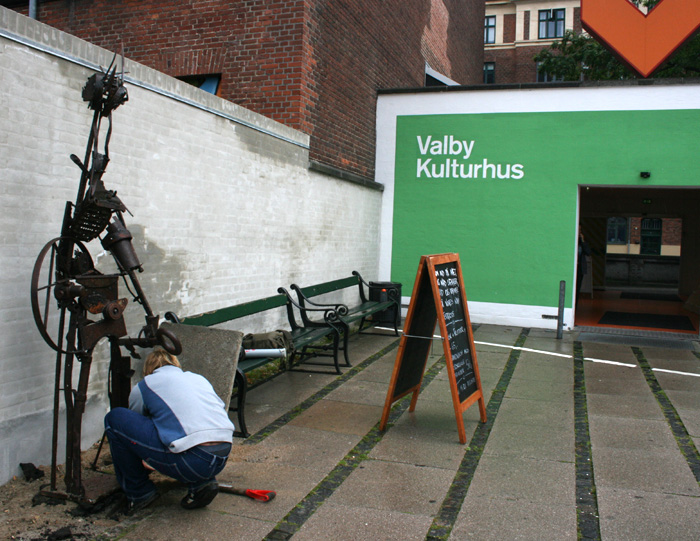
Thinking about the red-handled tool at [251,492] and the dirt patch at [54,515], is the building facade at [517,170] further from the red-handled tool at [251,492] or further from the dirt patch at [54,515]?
the dirt patch at [54,515]

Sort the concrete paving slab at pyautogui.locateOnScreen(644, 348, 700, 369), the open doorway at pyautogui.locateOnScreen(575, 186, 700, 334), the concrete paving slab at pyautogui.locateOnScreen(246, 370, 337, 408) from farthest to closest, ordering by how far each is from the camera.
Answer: the open doorway at pyautogui.locateOnScreen(575, 186, 700, 334) → the concrete paving slab at pyautogui.locateOnScreen(644, 348, 700, 369) → the concrete paving slab at pyautogui.locateOnScreen(246, 370, 337, 408)

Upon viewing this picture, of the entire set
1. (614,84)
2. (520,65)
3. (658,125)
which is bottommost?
(658,125)

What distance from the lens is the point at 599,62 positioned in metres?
24.0

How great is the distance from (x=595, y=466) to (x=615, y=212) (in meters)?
15.6

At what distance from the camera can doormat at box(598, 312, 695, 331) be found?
1260cm

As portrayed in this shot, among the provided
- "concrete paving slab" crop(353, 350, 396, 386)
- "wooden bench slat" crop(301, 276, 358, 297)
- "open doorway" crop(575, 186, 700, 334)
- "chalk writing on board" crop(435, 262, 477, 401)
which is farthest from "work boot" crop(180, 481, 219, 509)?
"open doorway" crop(575, 186, 700, 334)

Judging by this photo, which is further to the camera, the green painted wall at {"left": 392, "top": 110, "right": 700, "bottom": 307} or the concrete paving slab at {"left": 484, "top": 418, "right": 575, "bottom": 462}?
the green painted wall at {"left": 392, "top": 110, "right": 700, "bottom": 307}

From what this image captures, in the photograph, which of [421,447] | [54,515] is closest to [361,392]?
[421,447]

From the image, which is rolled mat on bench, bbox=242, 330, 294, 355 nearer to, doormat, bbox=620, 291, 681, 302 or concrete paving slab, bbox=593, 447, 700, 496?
concrete paving slab, bbox=593, 447, 700, 496

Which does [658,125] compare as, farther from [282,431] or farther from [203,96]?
[282,431]

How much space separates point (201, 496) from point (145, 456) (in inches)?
16.6

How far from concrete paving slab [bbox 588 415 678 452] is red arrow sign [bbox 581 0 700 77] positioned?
760 cm

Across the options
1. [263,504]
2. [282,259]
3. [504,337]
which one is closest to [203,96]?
[282,259]

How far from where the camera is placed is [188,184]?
652 cm
